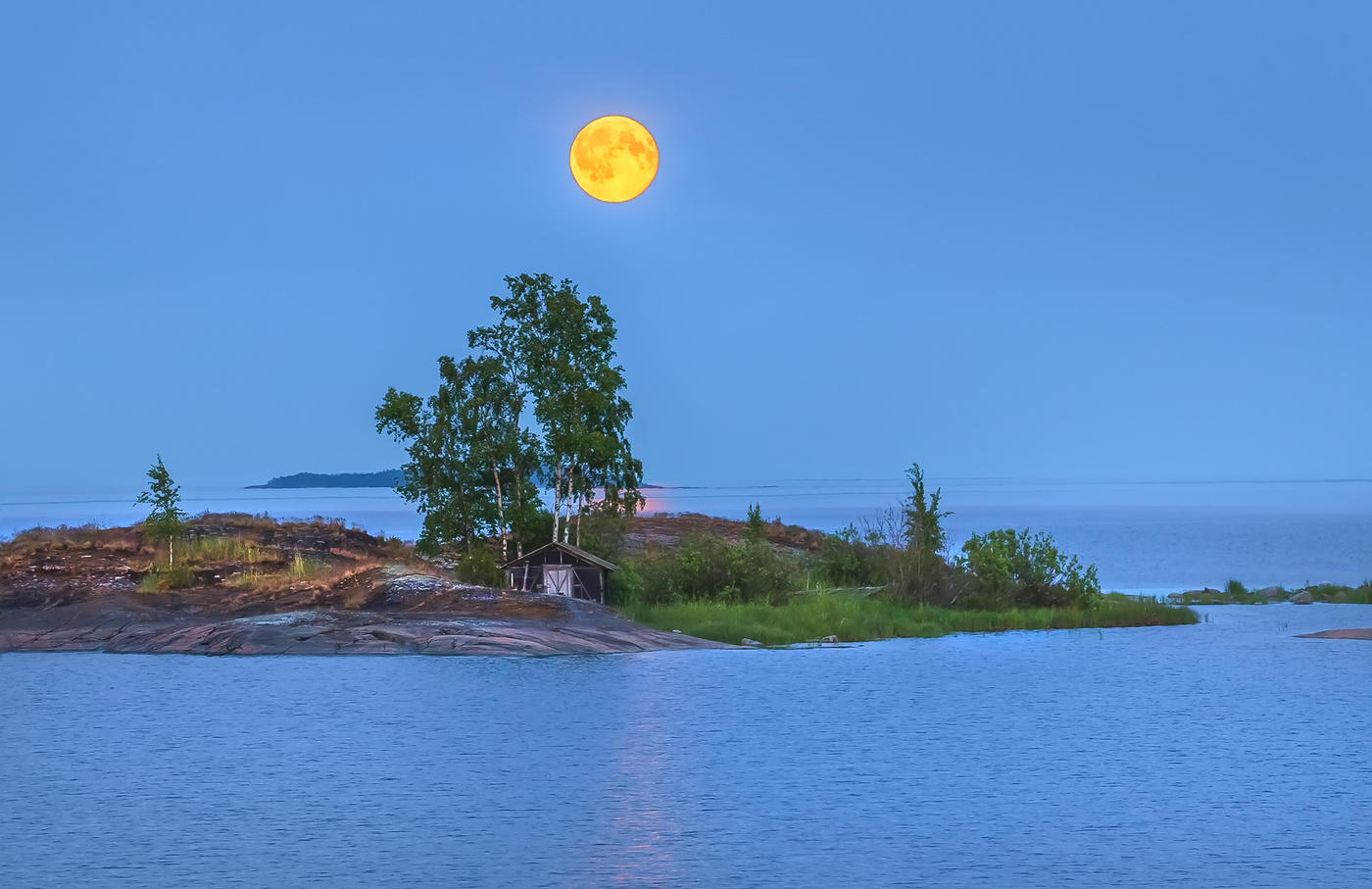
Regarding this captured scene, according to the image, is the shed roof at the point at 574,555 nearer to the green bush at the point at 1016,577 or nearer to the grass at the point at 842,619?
the grass at the point at 842,619

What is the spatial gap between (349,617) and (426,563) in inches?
449

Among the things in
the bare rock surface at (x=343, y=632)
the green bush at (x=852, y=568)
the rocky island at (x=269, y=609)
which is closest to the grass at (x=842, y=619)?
the bare rock surface at (x=343, y=632)

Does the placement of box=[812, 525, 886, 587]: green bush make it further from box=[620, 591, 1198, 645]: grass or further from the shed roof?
the shed roof

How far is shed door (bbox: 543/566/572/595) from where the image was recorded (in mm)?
54969

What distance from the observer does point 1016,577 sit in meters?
61.4

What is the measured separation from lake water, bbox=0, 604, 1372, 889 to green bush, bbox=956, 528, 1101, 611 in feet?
32.4

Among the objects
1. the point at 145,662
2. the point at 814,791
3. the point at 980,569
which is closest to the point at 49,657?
the point at 145,662

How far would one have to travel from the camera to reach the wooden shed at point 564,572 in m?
54.9

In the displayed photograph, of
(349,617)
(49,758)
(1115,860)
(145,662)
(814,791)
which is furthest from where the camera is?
(349,617)

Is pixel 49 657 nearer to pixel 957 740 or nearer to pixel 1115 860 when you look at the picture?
pixel 957 740

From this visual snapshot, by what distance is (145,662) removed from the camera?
44.8m

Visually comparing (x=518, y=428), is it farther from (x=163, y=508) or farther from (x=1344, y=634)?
(x=1344, y=634)

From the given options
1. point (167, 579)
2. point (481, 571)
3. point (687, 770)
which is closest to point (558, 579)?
point (481, 571)

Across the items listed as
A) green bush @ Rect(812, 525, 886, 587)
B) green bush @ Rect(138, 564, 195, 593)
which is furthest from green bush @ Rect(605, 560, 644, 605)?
green bush @ Rect(138, 564, 195, 593)
